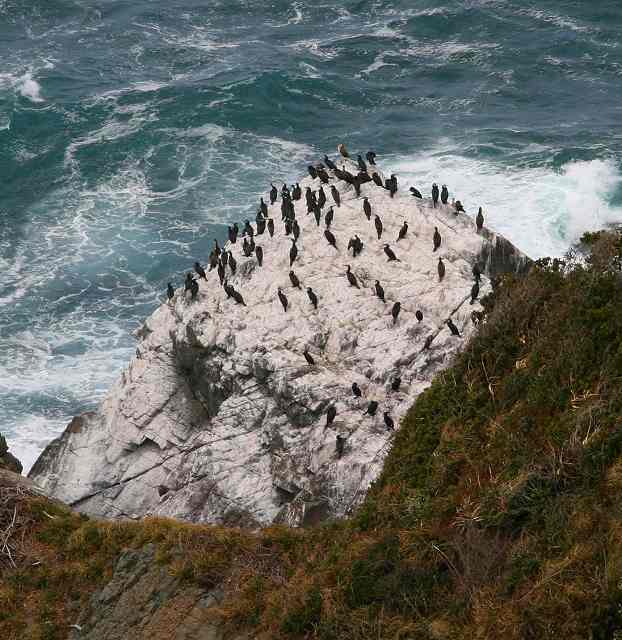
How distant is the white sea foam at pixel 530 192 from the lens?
160ft

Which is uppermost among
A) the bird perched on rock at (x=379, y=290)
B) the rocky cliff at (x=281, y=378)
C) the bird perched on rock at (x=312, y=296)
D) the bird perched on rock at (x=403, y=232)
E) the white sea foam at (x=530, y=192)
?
the bird perched on rock at (x=403, y=232)

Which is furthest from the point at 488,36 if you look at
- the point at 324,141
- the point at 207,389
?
the point at 207,389

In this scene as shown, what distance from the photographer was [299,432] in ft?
82.7

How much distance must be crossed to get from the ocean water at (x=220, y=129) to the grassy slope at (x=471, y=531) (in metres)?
18.6

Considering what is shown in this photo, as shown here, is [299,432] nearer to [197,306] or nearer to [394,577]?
[197,306]

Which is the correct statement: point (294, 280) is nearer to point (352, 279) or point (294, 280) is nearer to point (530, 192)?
point (352, 279)

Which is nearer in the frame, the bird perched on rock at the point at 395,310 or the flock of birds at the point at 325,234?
the bird perched on rock at the point at 395,310

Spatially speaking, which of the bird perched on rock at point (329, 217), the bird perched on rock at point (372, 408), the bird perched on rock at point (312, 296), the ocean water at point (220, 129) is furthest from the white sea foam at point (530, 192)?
the bird perched on rock at point (372, 408)

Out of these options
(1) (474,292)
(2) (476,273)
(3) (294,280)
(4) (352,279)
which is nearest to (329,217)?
(3) (294,280)

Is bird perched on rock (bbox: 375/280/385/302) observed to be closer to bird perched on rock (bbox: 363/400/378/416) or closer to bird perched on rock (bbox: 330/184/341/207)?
bird perched on rock (bbox: 363/400/378/416)

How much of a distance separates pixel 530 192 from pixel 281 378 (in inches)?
1204

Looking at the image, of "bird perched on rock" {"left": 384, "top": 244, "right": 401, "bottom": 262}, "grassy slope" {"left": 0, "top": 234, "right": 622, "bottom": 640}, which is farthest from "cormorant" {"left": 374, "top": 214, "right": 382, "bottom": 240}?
"grassy slope" {"left": 0, "top": 234, "right": 622, "bottom": 640}

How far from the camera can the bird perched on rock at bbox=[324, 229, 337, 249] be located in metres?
28.2

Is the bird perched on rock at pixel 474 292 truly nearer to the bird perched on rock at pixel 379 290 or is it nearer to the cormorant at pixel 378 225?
the bird perched on rock at pixel 379 290
